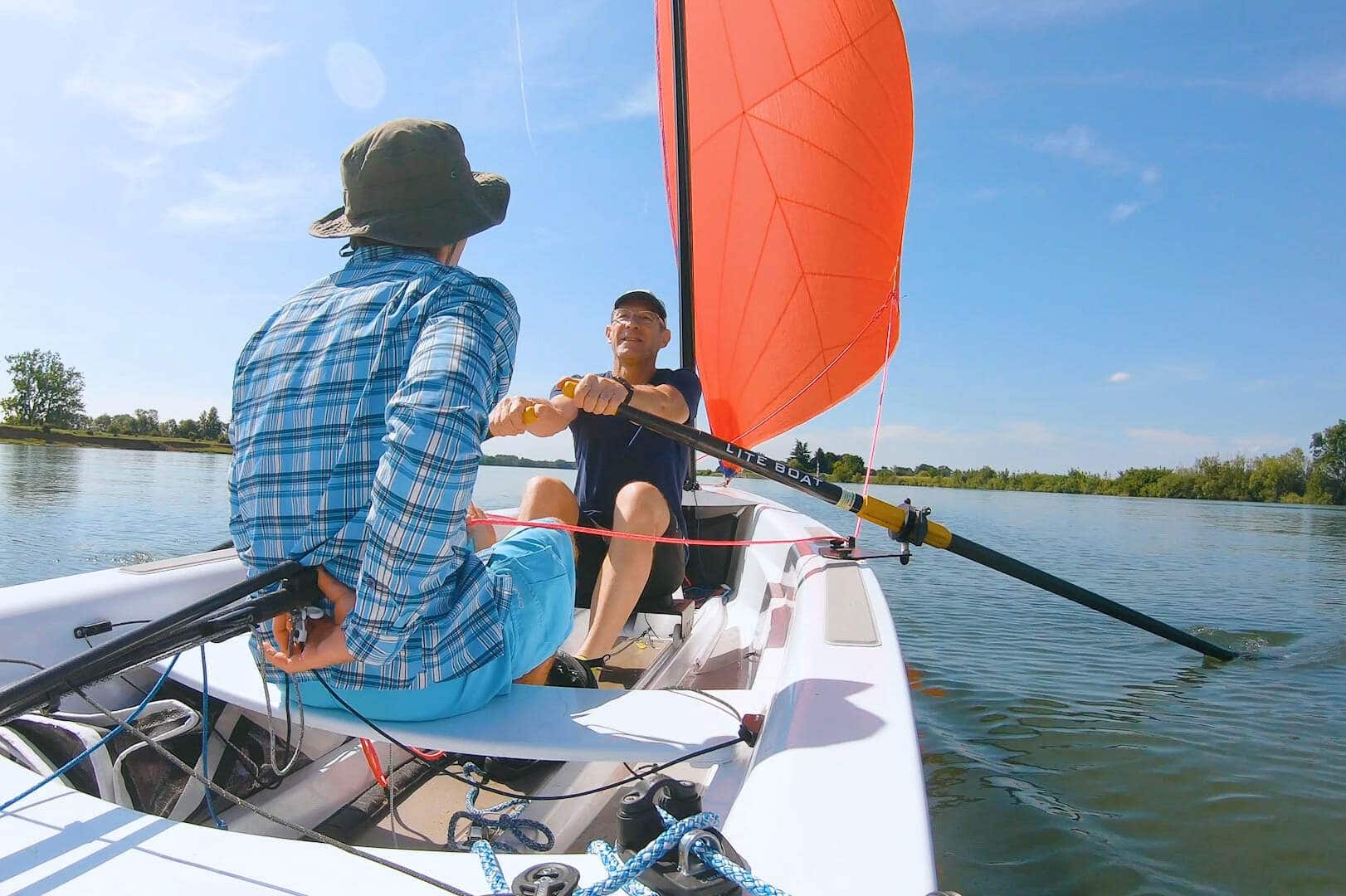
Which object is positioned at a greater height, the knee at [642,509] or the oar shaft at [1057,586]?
the knee at [642,509]

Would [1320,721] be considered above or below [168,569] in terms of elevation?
below

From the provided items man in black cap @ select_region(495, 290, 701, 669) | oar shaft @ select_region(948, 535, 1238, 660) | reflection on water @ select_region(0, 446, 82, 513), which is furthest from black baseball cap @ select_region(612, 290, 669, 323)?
reflection on water @ select_region(0, 446, 82, 513)

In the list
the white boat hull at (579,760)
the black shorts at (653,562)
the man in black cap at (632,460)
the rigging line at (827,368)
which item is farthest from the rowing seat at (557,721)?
the rigging line at (827,368)

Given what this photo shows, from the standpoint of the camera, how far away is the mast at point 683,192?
4.39 meters

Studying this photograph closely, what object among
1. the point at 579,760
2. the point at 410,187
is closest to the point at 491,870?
the point at 579,760

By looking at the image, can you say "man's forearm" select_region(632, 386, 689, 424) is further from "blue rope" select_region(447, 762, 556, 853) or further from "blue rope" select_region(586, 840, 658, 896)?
"blue rope" select_region(586, 840, 658, 896)

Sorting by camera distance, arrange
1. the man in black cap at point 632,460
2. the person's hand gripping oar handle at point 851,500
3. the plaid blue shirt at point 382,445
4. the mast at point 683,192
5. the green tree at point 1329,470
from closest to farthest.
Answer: the plaid blue shirt at point 382,445
the person's hand gripping oar handle at point 851,500
the man in black cap at point 632,460
the mast at point 683,192
the green tree at point 1329,470

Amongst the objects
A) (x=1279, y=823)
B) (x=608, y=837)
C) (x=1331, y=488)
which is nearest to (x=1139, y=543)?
(x=1279, y=823)

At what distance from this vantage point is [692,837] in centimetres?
89

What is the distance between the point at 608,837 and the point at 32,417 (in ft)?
276

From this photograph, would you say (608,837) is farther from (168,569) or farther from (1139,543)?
(1139,543)

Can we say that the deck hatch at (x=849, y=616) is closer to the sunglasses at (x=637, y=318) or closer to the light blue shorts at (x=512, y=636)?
the light blue shorts at (x=512, y=636)

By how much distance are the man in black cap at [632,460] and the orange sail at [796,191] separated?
1165 mm

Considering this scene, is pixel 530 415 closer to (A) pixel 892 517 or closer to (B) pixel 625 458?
(B) pixel 625 458
